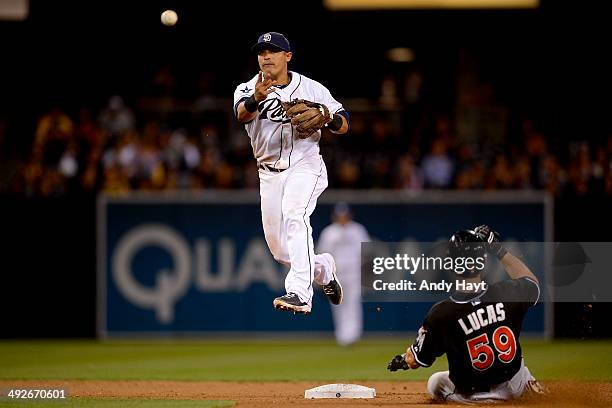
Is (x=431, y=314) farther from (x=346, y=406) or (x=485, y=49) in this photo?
(x=485, y=49)

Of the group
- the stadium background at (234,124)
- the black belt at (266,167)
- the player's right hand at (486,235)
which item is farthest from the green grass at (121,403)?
the stadium background at (234,124)

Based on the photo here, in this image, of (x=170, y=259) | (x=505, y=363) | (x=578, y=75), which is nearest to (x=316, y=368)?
(x=170, y=259)

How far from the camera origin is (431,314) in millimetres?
8164

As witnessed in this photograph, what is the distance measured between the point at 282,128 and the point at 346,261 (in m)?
7.37

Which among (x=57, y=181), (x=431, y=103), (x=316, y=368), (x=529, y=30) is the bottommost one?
(x=316, y=368)

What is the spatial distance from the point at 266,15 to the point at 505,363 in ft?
34.5

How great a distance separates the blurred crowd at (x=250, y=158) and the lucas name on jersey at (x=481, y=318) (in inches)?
341

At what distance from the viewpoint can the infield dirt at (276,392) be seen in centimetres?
869

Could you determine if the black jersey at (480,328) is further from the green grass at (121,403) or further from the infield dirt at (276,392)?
the green grass at (121,403)

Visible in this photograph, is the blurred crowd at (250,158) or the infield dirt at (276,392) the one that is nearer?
the infield dirt at (276,392)

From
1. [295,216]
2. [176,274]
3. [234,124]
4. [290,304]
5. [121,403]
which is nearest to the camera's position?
[290,304]

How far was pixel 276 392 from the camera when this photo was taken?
10273 millimetres

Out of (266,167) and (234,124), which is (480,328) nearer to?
(266,167)

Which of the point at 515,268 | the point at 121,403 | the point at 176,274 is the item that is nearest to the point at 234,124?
the point at 176,274
